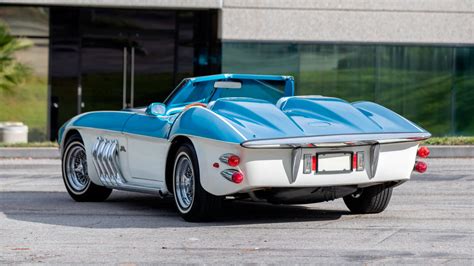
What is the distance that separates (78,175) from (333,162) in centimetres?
363

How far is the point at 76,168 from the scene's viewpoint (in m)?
12.2

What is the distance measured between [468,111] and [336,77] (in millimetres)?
3290

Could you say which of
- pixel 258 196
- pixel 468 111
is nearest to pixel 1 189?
pixel 258 196

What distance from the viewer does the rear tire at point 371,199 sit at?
34.0ft

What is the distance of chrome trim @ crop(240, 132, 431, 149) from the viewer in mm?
9188

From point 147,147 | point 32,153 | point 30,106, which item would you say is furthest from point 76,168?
point 30,106

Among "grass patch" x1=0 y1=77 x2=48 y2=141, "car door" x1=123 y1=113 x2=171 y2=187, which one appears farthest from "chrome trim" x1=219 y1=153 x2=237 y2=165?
"grass patch" x1=0 y1=77 x2=48 y2=141

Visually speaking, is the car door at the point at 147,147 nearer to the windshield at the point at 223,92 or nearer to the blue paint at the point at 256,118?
the windshield at the point at 223,92

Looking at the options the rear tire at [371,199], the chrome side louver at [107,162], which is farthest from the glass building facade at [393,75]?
the rear tire at [371,199]

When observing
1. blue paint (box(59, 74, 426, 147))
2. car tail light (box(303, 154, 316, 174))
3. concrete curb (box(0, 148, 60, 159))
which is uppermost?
blue paint (box(59, 74, 426, 147))

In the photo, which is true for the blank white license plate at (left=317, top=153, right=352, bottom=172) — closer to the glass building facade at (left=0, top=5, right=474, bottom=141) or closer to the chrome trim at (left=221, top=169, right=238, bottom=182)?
the chrome trim at (left=221, top=169, right=238, bottom=182)

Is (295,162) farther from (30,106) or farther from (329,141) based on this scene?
(30,106)

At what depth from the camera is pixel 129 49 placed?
1111 inches

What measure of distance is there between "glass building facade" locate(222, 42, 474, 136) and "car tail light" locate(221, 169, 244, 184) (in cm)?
1777
